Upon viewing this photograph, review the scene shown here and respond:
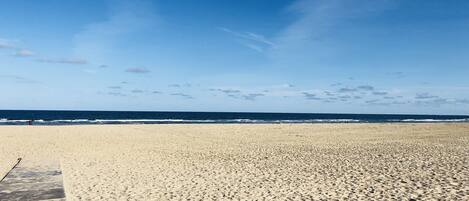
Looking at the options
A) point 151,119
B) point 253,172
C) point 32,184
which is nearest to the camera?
point 32,184

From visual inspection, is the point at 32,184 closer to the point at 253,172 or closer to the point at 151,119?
the point at 253,172

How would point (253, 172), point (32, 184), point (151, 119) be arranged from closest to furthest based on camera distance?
point (32, 184) < point (253, 172) < point (151, 119)

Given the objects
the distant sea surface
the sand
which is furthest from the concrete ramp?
the distant sea surface

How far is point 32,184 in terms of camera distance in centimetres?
1054

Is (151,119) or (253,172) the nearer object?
(253,172)

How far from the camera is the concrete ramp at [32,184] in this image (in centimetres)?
934

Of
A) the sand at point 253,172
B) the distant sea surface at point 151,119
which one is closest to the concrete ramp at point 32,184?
the sand at point 253,172

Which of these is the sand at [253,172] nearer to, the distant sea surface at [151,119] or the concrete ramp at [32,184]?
the concrete ramp at [32,184]

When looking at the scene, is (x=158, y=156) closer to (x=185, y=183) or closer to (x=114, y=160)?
(x=114, y=160)

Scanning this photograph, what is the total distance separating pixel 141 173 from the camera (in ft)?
41.4

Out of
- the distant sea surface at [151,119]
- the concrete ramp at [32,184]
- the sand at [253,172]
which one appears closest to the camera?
the concrete ramp at [32,184]

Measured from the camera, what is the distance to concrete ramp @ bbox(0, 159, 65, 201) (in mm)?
9336

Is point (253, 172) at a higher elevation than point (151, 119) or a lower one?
lower

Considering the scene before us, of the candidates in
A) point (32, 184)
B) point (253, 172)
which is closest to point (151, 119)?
point (253, 172)
